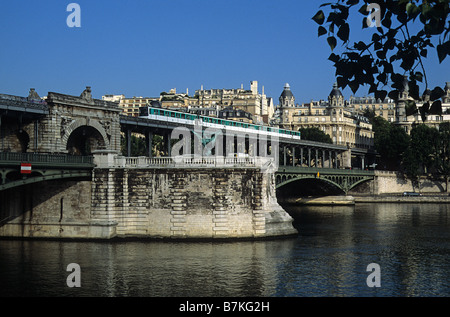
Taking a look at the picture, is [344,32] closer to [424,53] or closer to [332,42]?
[332,42]

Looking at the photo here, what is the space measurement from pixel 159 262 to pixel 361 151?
112723 mm

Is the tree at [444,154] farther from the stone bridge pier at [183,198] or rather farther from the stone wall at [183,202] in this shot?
the stone wall at [183,202]

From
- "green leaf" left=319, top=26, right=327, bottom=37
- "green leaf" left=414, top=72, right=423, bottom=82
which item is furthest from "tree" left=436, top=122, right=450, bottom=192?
"green leaf" left=319, top=26, right=327, bottom=37

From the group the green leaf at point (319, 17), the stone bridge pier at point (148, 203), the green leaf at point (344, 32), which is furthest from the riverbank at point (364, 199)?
the green leaf at point (319, 17)

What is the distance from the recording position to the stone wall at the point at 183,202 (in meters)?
50.2

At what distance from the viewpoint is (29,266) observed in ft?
129

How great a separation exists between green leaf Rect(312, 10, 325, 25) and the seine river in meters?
23.6

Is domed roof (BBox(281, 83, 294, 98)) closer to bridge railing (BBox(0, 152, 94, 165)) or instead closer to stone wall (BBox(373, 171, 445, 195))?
stone wall (BBox(373, 171, 445, 195))

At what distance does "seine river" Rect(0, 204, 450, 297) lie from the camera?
33125mm

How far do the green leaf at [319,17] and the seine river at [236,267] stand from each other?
931 inches

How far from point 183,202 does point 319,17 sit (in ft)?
136

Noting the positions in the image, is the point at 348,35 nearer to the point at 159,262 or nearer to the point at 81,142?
the point at 159,262

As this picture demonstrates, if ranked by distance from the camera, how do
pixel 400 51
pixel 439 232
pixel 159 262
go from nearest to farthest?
1. pixel 400 51
2. pixel 159 262
3. pixel 439 232
